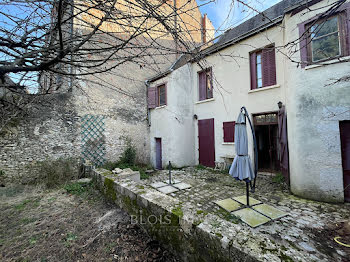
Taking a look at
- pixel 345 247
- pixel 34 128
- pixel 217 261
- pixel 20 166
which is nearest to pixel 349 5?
pixel 345 247

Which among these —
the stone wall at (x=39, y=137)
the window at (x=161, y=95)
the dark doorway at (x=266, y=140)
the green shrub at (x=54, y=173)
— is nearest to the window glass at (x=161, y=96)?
the window at (x=161, y=95)

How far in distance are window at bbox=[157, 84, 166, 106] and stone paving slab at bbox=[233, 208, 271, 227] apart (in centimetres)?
727

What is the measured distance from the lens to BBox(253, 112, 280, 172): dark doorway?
6684mm

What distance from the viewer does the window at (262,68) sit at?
20.9 ft

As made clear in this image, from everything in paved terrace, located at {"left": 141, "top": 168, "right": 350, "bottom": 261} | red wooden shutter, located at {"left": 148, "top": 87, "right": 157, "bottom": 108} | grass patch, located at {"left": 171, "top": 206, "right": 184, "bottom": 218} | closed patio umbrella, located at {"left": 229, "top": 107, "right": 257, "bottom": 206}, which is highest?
red wooden shutter, located at {"left": 148, "top": 87, "right": 157, "bottom": 108}

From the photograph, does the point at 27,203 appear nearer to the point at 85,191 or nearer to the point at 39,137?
the point at 85,191

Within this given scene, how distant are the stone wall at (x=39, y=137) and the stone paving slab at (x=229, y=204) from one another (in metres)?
6.72

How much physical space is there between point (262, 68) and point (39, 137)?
9989mm

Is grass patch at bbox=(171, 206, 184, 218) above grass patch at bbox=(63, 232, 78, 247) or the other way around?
above

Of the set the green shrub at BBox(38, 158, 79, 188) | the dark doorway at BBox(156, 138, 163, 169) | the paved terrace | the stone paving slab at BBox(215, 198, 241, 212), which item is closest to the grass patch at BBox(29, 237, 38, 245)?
the paved terrace

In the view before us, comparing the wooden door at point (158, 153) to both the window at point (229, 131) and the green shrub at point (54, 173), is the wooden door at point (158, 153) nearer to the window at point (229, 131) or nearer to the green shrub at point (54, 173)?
the window at point (229, 131)

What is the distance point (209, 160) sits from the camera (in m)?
8.52

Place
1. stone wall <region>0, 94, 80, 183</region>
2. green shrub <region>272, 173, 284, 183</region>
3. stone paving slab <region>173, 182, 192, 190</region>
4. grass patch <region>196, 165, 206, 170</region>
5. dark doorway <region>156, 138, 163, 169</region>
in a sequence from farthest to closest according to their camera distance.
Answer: dark doorway <region>156, 138, 163, 169</region> < grass patch <region>196, 165, 206, 170</region> < stone wall <region>0, 94, 80, 183</region> < green shrub <region>272, 173, 284, 183</region> < stone paving slab <region>173, 182, 192, 190</region>

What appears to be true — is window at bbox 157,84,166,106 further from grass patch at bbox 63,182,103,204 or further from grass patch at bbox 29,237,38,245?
grass patch at bbox 29,237,38,245
